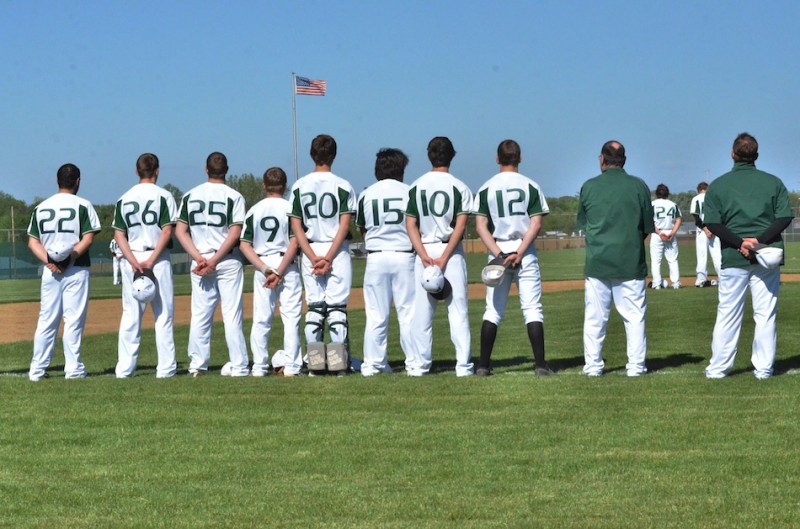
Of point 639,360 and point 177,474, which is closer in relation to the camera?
point 177,474

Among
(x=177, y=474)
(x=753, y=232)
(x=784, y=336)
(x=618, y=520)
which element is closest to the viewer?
(x=618, y=520)

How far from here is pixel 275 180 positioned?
37.3 feet

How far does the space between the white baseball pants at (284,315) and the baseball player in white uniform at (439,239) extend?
1.12 meters

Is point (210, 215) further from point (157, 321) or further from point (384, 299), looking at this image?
point (384, 299)

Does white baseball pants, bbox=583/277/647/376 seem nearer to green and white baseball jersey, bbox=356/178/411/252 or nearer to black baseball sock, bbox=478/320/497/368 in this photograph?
black baseball sock, bbox=478/320/497/368

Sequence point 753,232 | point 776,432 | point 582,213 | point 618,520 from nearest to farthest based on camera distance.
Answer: point 618,520 → point 776,432 → point 753,232 → point 582,213

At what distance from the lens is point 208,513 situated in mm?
6035

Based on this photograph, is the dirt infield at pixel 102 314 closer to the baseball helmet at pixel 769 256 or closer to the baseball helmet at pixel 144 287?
the baseball helmet at pixel 144 287

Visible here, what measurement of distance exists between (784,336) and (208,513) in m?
9.31

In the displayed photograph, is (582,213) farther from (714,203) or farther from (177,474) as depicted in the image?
(177,474)

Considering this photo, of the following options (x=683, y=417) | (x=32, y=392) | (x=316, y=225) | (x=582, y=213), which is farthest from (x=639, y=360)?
(x=32, y=392)

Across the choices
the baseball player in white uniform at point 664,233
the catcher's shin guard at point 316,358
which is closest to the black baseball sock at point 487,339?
the catcher's shin guard at point 316,358

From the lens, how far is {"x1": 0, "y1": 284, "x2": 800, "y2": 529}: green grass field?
19.6 ft

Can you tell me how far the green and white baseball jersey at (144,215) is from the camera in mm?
11188
